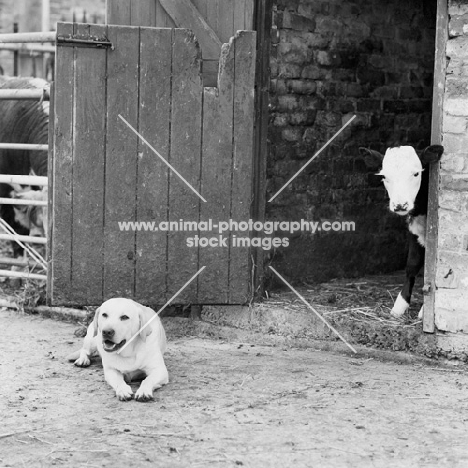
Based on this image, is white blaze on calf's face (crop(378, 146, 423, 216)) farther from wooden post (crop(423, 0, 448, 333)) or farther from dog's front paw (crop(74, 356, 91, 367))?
dog's front paw (crop(74, 356, 91, 367))

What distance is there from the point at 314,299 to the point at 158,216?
134 cm

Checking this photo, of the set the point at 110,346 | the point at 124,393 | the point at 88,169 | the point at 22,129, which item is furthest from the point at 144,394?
the point at 22,129

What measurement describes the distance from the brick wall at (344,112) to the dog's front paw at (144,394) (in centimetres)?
212

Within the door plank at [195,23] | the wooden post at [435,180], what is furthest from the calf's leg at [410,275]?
the door plank at [195,23]

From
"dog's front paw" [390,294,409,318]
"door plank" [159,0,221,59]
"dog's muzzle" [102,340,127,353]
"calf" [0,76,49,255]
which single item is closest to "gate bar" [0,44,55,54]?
"calf" [0,76,49,255]

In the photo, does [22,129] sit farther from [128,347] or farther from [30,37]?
[128,347]

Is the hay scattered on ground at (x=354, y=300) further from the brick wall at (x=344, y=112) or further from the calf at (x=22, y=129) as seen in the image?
the calf at (x=22, y=129)

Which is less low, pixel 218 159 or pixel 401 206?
pixel 218 159

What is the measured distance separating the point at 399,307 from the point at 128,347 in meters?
1.99

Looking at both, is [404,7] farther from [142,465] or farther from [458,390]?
[142,465]

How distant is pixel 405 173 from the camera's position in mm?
5848

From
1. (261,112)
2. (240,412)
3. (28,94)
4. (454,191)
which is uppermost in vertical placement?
(28,94)

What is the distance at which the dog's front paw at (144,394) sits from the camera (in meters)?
5.12

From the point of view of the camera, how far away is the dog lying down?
207 inches
